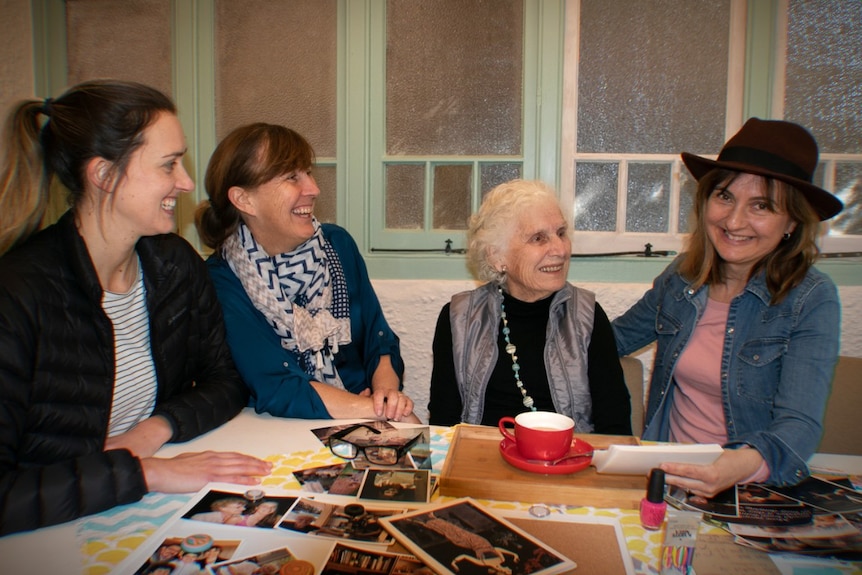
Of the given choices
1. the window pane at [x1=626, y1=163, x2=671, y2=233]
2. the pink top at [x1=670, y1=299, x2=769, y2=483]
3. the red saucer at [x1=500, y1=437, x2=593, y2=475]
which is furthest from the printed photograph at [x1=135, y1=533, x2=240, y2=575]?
the window pane at [x1=626, y1=163, x2=671, y2=233]

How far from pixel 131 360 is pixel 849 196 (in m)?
2.67

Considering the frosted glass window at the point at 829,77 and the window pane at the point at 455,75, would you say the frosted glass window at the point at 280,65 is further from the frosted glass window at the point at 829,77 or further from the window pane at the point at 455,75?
the frosted glass window at the point at 829,77

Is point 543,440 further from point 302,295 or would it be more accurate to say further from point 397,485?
point 302,295

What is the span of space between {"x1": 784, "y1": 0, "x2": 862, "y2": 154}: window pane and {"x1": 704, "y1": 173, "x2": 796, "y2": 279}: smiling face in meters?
1.05

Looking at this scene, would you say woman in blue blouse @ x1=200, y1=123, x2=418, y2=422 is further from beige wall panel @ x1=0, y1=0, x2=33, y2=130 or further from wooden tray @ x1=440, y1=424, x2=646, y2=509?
beige wall panel @ x1=0, y1=0, x2=33, y2=130

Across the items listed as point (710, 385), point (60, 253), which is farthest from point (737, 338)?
point (60, 253)

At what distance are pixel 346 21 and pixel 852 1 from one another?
6.65 feet

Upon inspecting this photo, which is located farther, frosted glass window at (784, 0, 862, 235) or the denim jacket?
frosted glass window at (784, 0, 862, 235)

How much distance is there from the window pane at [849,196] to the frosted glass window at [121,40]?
288 centimetres

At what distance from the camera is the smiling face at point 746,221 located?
1.58m

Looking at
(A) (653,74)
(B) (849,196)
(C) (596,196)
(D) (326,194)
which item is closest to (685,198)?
(C) (596,196)

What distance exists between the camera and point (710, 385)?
5.65 feet

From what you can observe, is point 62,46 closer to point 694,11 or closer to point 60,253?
point 60,253

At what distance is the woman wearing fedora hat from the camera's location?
1.47 metres
